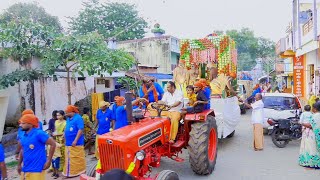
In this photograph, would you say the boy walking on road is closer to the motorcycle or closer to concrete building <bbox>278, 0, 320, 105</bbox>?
the motorcycle

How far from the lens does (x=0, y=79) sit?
314 inches

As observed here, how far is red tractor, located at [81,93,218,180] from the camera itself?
461 centimetres

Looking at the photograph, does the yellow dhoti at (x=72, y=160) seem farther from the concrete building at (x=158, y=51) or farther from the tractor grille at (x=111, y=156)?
the concrete building at (x=158, y=51)

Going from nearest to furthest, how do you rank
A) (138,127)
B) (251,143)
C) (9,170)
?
(138,127), (9,170), (251,143)

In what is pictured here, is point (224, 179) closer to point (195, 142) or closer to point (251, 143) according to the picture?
point (195, 142)

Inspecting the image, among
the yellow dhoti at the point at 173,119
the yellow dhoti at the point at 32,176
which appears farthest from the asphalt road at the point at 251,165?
the yellow dhoti at the point at 32,176

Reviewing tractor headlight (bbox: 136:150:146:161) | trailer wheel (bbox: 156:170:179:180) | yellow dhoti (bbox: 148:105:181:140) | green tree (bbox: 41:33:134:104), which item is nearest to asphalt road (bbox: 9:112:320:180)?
yellow dhoti (bbox: 148:105:181:140)

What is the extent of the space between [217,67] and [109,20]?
2576 centimetres

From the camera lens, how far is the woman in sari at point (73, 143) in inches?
253

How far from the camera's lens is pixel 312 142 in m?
7.01

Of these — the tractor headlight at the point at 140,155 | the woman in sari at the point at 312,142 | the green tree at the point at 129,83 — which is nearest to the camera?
the tractor headlight at the point at 140,155

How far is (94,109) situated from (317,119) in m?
7.23

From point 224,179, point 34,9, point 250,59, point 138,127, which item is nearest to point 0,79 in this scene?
point 138,127

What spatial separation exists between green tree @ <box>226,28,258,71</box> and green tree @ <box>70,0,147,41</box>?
60.4 feet
